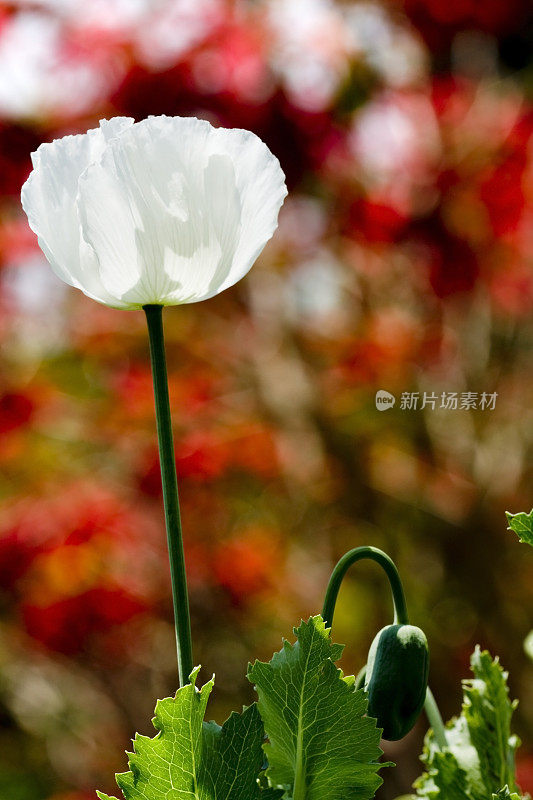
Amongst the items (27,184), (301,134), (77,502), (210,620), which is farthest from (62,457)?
(27,184)

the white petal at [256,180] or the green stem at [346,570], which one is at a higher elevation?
the white petal at [256,180]

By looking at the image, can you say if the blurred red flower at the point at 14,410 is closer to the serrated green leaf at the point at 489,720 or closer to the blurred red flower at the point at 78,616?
the blurred red flower at the point at 78,616

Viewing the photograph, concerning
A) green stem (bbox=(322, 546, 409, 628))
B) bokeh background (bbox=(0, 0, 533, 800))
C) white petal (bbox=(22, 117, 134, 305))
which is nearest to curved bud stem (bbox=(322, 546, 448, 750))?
green stem (bbox=(322, 546, 409, 628))

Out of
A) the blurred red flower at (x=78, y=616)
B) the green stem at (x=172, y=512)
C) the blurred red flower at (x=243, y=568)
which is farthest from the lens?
the blurred red flower at (x=243, y=568)

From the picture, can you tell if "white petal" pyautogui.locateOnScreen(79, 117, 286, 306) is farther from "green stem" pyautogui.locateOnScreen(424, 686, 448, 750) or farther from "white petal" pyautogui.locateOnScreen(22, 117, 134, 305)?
"green stem" pyautogui.locateOnScreen(424, 686, 448, 750)

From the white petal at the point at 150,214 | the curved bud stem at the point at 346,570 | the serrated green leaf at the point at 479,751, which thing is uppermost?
the white petal at the point at 150,214

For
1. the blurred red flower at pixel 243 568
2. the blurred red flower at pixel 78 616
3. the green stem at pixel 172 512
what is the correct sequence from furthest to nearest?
the blurred red flower at pixel 243 568, the blurred red flower at pixel 78 616, the green stem at pixel 172 512

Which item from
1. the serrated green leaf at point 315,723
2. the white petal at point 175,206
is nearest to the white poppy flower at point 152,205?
the white petal at point 175,206
